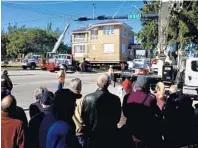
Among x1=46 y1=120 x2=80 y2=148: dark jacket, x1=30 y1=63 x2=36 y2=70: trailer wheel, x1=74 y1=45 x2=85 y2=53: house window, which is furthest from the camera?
x1=74 y1=45 x2=85 y2=53: house window

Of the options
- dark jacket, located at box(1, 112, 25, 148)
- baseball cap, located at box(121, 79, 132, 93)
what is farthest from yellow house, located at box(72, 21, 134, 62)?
dark jacket, located at box(1, 112, 25, 148)

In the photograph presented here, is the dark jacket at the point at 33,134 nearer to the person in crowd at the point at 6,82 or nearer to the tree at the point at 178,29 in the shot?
the person in crowd at the point at 6,82

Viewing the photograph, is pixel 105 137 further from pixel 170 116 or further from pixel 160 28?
pixel 160 28

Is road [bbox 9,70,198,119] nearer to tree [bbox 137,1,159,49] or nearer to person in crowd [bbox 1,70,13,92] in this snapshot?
person in crowd [bbox 1,70,13,92]

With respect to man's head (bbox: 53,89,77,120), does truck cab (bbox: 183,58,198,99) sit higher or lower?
lower

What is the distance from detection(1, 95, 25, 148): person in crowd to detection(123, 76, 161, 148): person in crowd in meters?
2.14

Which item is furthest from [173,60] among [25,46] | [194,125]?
[25,46]

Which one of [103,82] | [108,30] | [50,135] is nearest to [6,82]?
[103,82]

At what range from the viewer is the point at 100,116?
5.80 meters

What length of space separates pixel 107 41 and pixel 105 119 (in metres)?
66.6

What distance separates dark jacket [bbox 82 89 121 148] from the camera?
5789 mm

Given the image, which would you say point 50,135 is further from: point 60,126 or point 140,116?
point 140,116

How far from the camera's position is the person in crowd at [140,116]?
236 inches

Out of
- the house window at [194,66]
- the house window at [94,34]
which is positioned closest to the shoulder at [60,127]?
the house window at [194,66]
